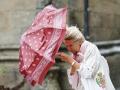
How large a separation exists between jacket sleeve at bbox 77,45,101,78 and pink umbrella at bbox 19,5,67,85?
0.31 m

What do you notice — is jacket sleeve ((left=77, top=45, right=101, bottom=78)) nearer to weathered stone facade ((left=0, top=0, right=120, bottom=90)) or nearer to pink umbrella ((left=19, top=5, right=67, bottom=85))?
pink umbrella ((left=19, top=5, right=67, bottom=85))

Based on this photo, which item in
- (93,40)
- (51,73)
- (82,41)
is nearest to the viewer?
(82,41)

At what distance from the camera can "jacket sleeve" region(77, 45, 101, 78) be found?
5500 mm

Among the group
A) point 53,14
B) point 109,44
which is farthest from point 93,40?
point 53,14

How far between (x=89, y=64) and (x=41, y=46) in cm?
53

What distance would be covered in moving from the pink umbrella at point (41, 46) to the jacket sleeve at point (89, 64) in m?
0.31

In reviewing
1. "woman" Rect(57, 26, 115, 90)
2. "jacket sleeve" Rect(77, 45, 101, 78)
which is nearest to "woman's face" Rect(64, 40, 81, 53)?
"woman" Rect(57, 26, 115, 90)

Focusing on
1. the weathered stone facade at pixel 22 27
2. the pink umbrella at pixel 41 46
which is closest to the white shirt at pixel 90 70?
the pink umbrella at pixel 41 46

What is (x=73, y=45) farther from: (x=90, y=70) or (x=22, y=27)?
(x=22, y=27)

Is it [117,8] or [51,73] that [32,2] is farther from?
[117,8]

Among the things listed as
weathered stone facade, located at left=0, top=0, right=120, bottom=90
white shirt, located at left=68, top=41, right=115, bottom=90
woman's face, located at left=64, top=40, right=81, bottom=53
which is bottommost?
weathered stone facade, located at left=0, top=0, right=120, bottom=90

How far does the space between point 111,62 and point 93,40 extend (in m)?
0.60

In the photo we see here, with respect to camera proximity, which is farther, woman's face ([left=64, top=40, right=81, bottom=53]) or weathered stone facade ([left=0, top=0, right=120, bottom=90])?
weathered stone facade ([left=0, top=0, right=120, bottom=90])

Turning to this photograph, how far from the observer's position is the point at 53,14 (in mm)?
5660
